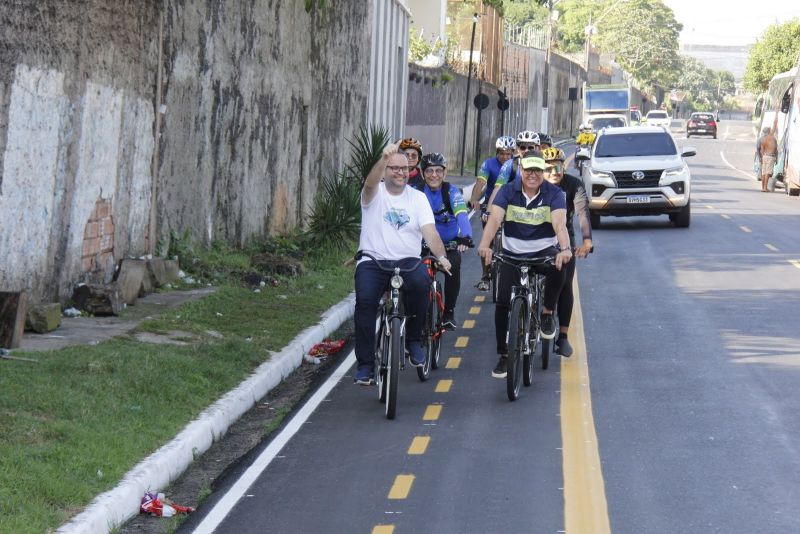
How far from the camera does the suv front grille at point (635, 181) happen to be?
26.3 meters

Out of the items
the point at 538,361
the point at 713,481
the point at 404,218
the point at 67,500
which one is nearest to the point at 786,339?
the point at 538,361

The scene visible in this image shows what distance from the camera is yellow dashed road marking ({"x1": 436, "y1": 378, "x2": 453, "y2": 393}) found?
1091 centimetres

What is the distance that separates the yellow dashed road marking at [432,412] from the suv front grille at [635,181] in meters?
16.8

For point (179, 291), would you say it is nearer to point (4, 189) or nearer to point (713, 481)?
point (4, 189)

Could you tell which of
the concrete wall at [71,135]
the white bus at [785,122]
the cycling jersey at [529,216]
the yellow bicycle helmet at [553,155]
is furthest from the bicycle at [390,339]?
the white bus at [785,122]

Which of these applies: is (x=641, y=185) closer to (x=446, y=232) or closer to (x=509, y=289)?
(x=446, y=232)

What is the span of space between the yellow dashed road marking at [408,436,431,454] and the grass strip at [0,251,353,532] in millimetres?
1455

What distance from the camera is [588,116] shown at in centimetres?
6912

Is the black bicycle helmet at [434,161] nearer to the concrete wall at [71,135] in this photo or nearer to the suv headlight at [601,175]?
the concrete wall at [71,135]

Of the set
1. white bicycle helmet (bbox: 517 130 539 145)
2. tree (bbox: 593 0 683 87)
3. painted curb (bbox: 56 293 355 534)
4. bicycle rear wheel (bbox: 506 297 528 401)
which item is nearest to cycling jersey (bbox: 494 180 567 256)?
bicycle rear wheel (bbox: 506 297 528 401)

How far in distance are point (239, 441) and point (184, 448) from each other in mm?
899

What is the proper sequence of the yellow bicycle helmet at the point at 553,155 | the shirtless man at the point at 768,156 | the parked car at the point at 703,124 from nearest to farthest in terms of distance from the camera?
1. the yellow bicycle helmet at the point at 553,155
2. the shirtless man at the point at 768,156
3. the parked car at the point at 703,124

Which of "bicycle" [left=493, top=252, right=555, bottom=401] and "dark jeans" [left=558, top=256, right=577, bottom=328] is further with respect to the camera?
"dark jeans" [left=558, top=256, right=577, bottom=328]

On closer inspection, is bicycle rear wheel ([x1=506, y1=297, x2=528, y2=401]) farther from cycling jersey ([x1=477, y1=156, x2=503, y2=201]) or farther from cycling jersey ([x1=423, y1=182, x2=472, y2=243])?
cycling jersey ([x1=477, y1=156, x2=503, y2=201])
